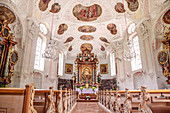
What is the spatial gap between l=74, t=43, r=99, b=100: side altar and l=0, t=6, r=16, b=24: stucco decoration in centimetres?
944

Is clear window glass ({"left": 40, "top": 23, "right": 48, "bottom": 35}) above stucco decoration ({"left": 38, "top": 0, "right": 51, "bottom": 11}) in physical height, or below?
below

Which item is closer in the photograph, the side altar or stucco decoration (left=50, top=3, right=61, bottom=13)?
stucco decoration (left=50, top=3, right=61, bottom=13)

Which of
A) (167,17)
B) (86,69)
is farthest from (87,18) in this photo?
(167,17)

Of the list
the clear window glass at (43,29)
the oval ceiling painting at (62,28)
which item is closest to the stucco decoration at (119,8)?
the oval ceiling painting at (62,28)

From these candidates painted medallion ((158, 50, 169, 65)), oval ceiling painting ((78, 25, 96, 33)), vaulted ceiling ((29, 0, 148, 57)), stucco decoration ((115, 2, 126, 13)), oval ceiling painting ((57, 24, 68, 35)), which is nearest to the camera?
painted medallion ((158, 50, 169, 65))

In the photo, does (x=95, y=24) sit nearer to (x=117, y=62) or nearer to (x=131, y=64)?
(x=117, y=62)

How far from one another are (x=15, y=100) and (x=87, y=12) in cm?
1315

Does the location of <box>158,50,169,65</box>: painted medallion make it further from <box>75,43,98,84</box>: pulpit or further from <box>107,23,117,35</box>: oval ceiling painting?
<box>75,43,98,84</box>: pulpit

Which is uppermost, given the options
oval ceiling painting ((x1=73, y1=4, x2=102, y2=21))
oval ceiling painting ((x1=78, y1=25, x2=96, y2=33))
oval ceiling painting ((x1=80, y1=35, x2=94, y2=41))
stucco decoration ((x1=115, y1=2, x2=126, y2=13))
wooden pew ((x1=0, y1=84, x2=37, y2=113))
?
oval ceiling painting ((x1=73, y1=4, x2=102, y2=21))

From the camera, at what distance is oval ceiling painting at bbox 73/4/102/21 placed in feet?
42.5

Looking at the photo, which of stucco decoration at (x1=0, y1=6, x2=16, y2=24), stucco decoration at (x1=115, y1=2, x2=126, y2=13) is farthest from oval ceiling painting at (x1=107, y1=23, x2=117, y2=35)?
stucco decoration at (x1=0, y1=6, x2=16, y2=24)

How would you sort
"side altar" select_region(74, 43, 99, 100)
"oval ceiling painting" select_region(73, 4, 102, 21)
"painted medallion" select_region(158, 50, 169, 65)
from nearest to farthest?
"painted medallion" select_region(158, 50, 169, 65) < "oval ceiling painting" select_region(73, 4, 102, 21) < "side altar" select_region(74, 43, 99, 100)

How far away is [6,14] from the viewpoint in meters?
8.08

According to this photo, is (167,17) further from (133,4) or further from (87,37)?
(87,37)
